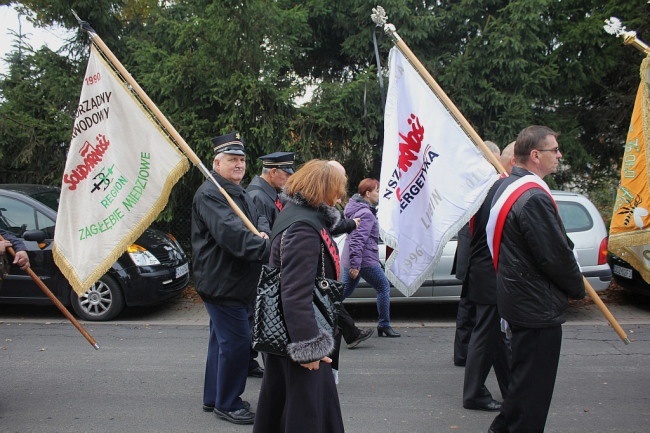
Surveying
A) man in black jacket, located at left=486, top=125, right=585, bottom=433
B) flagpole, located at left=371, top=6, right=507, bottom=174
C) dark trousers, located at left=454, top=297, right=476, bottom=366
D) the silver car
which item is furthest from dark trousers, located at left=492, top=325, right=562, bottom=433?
the silver car

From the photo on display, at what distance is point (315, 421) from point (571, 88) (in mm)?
9075

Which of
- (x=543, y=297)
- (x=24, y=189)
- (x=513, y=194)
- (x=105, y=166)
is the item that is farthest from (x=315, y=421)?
(x=24, y=189)

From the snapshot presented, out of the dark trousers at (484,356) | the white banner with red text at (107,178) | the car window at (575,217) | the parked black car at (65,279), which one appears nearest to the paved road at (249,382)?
the dark trousers at (484,356)

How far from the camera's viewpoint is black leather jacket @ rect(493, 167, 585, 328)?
3.44 m

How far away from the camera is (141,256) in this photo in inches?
321

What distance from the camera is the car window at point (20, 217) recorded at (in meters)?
8.07

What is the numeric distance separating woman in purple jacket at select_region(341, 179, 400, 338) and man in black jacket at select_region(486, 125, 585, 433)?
9.80 ft

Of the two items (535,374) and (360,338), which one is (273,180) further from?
(535,374)

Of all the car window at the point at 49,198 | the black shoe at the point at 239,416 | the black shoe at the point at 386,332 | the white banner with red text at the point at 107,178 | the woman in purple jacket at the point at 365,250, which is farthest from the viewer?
the car window at the point at 49,198

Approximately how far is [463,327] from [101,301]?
15.6ft

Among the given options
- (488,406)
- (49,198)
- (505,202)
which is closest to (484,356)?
(488,406)

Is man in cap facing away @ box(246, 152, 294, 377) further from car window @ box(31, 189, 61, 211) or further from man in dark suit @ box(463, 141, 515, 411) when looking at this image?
car window @ box(31, 189, 61, 211)

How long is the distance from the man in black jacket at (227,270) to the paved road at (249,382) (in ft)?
1.06

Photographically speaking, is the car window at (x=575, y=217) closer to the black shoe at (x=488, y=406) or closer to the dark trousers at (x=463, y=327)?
the dark trousers at (x=463, y=327)
